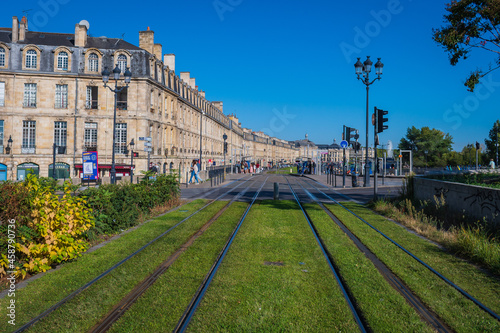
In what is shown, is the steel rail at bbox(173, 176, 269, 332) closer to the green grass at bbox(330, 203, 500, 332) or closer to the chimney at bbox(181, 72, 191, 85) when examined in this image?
the green grass at bbox(330, 203, 500, 332)

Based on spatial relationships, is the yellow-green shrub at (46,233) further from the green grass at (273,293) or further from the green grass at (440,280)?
the green grass at (440,280)

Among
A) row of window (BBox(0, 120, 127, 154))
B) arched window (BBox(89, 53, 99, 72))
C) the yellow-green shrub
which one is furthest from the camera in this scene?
arched window (BBox(89, 53, 99, 72))

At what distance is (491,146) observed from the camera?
68625 millimetres

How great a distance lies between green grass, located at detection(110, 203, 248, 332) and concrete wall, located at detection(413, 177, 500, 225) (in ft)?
23.5

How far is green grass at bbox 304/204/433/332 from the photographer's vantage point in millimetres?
4656

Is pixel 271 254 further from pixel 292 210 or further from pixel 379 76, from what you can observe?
pixel 379 76

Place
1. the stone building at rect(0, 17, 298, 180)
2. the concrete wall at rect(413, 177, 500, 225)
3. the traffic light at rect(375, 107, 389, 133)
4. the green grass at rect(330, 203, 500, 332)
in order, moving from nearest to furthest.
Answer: the green grass at rect(330, 203, 500, 332) < the concrete wall at rect(413, 177, 500, 225) < the traffic light at rect(375, 107, 389, 133) < the stone building at rect(0, 17, 298, 180)

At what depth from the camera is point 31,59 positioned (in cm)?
3522

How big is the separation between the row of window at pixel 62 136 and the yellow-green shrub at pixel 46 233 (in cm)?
2972

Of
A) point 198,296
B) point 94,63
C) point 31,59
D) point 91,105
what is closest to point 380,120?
point 198,296

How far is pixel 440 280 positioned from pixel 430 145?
9309 cm

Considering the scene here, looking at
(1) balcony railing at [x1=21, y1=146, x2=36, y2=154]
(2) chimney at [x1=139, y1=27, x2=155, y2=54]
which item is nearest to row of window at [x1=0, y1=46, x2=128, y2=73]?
(2) chimney at [x1=139, y1=27, x2=155, y2=54]

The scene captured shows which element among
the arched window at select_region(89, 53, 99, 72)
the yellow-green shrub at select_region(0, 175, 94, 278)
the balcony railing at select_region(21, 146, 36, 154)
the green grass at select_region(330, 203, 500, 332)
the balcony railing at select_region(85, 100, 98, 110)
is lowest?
the green grass at select_region(330, 203, 500, 332)

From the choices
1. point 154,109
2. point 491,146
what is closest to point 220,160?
point 154,109
